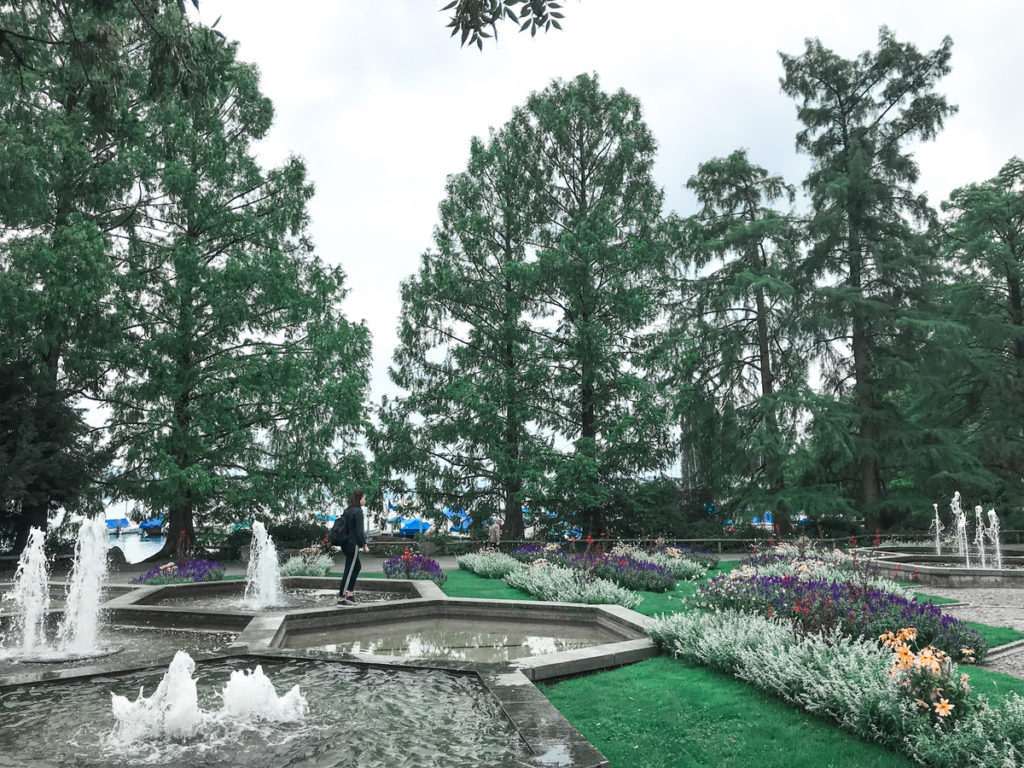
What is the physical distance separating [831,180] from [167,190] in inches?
1001

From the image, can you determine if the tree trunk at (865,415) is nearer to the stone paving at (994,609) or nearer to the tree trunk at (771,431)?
the tree trunk at (771,431)

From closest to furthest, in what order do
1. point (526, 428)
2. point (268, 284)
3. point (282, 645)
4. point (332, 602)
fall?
point (282, 645) → point (332, 602) → point (268, 284) → point (526, 428)

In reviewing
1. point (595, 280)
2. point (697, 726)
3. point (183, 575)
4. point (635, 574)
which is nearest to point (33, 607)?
point (183, 575)

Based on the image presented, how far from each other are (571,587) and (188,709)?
7.81 metres

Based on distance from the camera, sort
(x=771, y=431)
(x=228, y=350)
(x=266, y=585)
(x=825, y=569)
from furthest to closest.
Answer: (x=771, y=431)
(x=228, y=350)
(x=825, y=569)
(x=266, y=585)

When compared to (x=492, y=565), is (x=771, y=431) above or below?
above

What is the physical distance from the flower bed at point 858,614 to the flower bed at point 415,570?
7697mm

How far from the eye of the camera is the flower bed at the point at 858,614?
7.39 meters

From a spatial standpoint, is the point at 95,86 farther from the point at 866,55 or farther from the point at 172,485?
the point at 866,55

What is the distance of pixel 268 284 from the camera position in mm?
21766

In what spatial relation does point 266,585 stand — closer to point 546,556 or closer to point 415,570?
point 415,570

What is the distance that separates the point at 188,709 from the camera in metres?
4.91

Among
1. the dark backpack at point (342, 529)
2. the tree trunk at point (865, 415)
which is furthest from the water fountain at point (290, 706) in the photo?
the tree trunk at point (865, 415)

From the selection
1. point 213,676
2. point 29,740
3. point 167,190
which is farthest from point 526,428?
point 29,740
